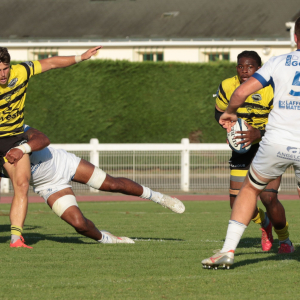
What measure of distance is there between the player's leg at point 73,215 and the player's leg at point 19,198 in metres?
0.36

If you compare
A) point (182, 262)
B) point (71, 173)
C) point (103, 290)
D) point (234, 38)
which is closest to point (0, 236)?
point (71, 173)

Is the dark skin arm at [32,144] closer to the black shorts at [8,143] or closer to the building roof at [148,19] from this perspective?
the black shorts at [8,143]

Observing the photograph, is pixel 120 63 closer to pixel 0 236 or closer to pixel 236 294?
pixel 0 236

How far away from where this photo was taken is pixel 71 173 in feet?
24.3

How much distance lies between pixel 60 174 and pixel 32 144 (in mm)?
556

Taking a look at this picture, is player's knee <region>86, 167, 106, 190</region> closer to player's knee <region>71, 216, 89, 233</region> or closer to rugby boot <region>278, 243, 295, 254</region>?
player's knee <region>71, 216, 89, 233</region>

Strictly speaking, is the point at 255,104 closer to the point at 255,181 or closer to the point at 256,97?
the point at 256,97

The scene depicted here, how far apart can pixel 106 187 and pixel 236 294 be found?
3.06 meters

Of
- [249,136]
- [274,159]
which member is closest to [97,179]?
[249,136]

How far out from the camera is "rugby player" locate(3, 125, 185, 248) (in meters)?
7.09

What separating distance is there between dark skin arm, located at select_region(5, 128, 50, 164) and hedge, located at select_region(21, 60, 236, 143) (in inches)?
691

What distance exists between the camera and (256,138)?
7.02 metres

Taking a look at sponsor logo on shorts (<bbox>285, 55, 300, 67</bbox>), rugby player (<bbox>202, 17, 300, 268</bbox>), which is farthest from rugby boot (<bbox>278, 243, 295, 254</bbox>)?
sponsor logo on shorts (<bbox>285, 55, 300, 67</bbox>)

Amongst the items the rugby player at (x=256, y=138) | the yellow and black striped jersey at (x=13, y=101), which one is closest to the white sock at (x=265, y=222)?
the rugby player at (x=256, y=138)
